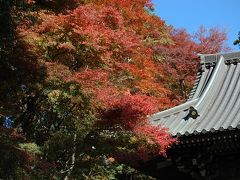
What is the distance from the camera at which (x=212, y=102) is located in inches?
277

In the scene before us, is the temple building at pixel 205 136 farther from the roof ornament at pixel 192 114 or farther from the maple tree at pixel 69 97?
the maple tree at pixel 69 97

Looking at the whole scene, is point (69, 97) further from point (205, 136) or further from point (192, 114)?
point (205, 136)

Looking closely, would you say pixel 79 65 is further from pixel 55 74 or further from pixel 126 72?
pixel 126 72

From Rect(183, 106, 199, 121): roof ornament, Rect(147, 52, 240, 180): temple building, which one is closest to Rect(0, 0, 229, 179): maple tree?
Rect(147, 52, 240, 180): temple building

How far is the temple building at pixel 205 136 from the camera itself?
229 inches

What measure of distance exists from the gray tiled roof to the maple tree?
0.32 metres

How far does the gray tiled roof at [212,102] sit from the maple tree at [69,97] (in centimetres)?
32

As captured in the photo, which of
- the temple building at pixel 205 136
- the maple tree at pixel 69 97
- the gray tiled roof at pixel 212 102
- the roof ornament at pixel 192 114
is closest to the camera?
the temple building at pixel 205 136

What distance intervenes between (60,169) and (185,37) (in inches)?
616

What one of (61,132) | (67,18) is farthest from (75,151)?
(67,18)

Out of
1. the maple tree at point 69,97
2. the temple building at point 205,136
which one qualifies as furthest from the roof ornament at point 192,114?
the maple tree at point 69,97

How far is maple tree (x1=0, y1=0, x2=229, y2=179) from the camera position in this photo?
780 centimetres

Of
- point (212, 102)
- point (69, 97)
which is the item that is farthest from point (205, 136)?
point (69, 97)

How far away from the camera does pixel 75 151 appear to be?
10.2 m
